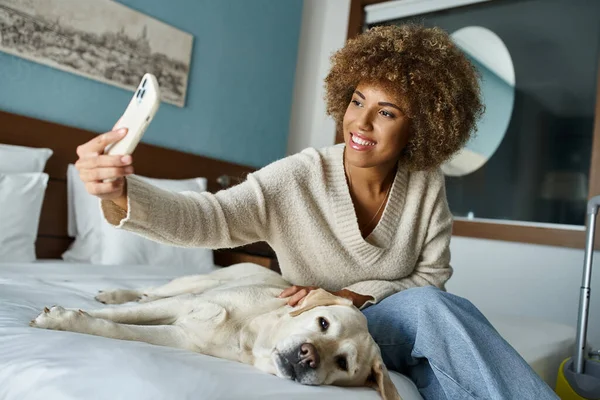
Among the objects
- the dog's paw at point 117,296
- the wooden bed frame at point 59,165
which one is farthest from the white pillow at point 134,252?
the dog's paw at point 117,296

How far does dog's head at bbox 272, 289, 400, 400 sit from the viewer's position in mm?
1105

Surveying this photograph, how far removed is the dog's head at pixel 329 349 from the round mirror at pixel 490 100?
8.11 ft

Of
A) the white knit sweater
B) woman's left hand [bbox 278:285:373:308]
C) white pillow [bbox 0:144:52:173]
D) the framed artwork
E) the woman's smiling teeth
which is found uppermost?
the framed artwork

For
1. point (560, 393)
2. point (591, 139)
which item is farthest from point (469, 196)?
point (560, 393)

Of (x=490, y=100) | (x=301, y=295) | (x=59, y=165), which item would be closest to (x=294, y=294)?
(x=301, y=295)

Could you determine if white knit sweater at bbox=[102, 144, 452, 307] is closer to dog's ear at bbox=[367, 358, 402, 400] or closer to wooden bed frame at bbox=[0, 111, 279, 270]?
dog's ear at bbox=[367, 358, 402, 400]

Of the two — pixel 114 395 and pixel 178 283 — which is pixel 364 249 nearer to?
pixel 178 283

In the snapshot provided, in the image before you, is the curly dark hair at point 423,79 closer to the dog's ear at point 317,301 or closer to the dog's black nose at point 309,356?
the dog's ear at point 317,301

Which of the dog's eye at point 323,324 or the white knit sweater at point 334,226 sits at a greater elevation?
the white knit sweater at point 334,226

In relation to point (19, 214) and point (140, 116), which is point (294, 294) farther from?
point (19, 214)

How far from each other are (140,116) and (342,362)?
64 centimetres

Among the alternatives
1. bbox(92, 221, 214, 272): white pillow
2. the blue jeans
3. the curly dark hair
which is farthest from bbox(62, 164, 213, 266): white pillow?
the blue jeans

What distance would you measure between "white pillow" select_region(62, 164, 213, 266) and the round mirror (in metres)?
1.84

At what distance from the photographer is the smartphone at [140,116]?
971mm
